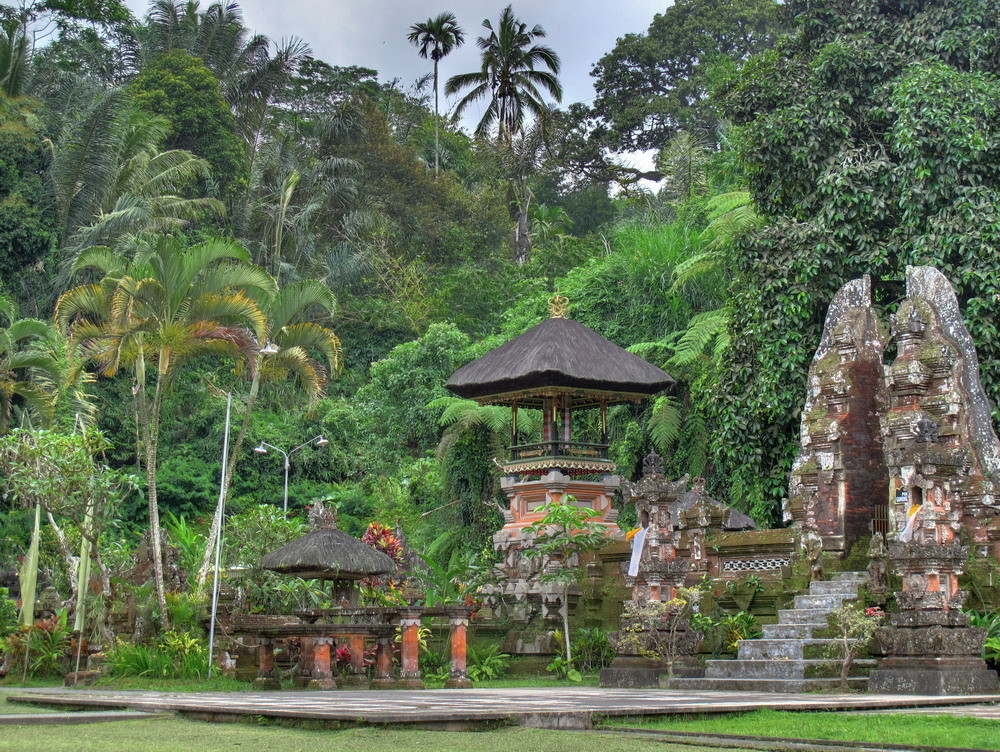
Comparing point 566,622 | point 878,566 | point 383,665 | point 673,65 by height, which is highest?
point 673,65

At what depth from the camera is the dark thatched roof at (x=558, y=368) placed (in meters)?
20.2

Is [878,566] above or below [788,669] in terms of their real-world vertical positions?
above

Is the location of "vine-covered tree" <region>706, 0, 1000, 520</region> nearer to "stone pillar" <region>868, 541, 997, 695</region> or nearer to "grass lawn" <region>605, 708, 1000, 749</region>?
"stone pillar" <region>868, 541, 997, 695</region>

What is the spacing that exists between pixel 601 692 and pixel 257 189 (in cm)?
3113

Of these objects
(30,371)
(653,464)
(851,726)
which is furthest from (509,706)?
(30,371)

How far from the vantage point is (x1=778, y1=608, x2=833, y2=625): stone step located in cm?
1423

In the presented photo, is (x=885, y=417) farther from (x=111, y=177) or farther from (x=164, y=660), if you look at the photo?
(x=111, y=177)

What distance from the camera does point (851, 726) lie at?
7.98 m

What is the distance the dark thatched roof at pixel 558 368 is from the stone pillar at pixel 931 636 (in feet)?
28.7

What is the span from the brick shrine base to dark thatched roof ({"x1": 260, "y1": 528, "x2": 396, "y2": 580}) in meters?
2.24

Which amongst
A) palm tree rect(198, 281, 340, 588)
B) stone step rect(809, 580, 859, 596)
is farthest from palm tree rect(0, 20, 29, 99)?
stone step rect(809, 580, 859, 596)

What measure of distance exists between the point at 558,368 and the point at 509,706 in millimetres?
10849

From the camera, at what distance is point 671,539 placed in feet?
50.9

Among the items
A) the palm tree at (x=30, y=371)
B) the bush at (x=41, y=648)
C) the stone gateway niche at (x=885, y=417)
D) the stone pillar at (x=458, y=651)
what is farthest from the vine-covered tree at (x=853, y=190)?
the palm tree at (x=30, y=371)
